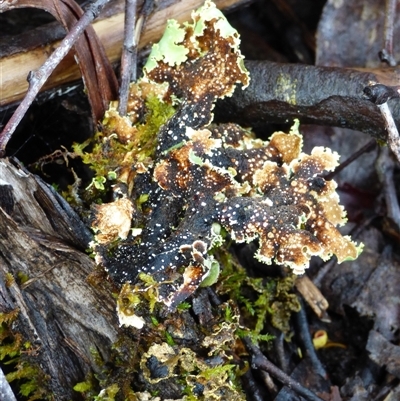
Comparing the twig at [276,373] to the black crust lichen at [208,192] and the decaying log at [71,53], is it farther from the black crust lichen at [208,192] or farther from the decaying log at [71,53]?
the decaying log at [71,53]

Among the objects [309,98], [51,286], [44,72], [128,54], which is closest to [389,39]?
[309,98]

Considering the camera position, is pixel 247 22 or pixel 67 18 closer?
pixel 67 18

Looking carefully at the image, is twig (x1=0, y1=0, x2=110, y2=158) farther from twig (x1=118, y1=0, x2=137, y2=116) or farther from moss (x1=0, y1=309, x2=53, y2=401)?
moss (x1=0, y1=309, x2=53, y2=401)

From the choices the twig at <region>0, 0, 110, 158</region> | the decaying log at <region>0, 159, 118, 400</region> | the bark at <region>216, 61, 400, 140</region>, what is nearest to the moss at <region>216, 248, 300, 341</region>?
the decaying log at <region>0, 159, 118, 400</region>

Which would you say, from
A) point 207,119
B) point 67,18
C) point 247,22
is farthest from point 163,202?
point 247,22

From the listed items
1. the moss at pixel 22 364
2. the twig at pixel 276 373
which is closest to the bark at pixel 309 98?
the twig at pixel 276 373

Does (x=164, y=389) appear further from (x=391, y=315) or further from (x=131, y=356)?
(x=391, y=315)

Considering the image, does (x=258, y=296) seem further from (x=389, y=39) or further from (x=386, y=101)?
(x=389, y=39)
